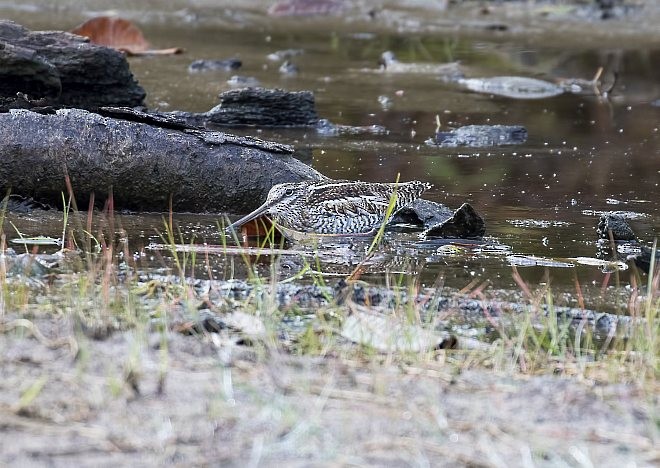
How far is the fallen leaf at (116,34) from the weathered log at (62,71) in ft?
9.64

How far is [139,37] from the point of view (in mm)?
14742

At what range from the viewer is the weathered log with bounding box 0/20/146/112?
29.6 feet

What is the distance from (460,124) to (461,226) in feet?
14.9

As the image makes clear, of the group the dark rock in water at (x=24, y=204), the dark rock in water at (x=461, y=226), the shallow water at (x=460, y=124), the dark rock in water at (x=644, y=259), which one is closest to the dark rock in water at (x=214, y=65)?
the shallow water at (x=460, y=124)

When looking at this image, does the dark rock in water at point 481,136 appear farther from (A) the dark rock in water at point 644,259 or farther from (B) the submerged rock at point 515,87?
(A) the dark rock in water at point 644,259

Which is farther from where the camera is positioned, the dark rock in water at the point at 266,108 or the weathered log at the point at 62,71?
the dark rock in water at the point at 266,108

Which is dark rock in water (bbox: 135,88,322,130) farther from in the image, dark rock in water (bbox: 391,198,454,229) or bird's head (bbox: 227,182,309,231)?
bird's head (bbox: 227,182,309,231)

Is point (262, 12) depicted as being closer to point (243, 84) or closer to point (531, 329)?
point (243, 84)

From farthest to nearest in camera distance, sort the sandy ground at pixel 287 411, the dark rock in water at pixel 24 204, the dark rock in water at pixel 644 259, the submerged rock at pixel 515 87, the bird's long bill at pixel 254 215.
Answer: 1. the submerged rock at pixel 515 87
2. the dark rock in water at pixel 24 204
3. the bird's long bill at pixel 254 215
4. the dark rock in water at pixel 644 259
5. the sandy ground at pixel 287 411

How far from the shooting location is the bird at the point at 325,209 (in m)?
6.95

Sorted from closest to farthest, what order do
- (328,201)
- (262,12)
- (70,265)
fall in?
(70,265) → (328,201) → (262,12)

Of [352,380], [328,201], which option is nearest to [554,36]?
[328,201]

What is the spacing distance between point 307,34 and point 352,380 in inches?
607

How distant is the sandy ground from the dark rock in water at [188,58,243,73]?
1052 cm
